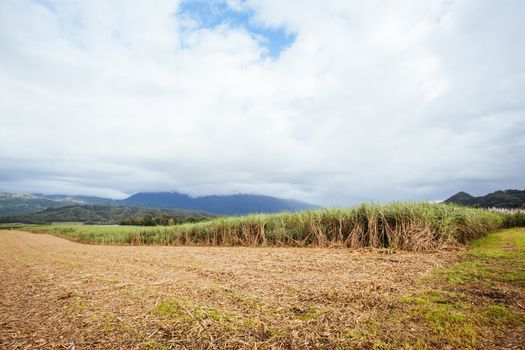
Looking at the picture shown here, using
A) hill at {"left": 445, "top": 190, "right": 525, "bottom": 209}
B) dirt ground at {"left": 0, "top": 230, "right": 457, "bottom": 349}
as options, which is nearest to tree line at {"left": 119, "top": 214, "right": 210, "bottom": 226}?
hill at {"left": 445, "top": 190, "right": 525, "bottom": 209}

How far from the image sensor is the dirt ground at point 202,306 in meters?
2.91

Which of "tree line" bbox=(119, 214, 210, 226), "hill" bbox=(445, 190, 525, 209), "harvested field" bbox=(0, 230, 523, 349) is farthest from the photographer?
"tree line" bbox=(119, 214, 210, 226)

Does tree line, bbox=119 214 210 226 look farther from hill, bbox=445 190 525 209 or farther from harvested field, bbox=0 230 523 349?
harvested field, bbox=0 230 523 349

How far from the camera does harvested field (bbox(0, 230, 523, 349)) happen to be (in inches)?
113

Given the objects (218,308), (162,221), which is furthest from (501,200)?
(162,221)

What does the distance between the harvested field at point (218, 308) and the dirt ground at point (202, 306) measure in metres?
0.01

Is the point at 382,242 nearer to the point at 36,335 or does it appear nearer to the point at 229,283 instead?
the point at 229,283

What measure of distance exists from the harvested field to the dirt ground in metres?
0.01

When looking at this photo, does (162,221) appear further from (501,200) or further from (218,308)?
(501,200)

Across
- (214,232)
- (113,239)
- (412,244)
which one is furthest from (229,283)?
(113,239)

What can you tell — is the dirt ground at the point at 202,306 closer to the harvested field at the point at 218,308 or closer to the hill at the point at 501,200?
the harvested field at the point at 218,308

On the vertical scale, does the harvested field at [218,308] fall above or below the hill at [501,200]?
below

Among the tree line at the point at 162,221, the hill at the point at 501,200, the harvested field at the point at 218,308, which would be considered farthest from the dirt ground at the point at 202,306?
the tree line at the point at 162,221

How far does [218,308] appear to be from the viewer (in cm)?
369
